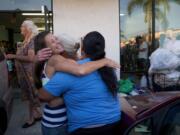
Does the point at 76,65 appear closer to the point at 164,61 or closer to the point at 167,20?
the point at 164,61

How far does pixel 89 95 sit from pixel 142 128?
0.51 metres

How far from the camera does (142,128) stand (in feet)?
10.9

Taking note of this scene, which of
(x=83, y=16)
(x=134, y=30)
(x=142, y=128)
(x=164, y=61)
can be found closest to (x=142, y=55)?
(x=134, y=30)

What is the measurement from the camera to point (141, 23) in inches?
401

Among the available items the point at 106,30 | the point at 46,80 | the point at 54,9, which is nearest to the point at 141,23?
the point at 106,30

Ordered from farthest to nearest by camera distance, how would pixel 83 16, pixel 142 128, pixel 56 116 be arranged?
1. pixel 83 16
2. pixel 56 116
3. pixel 142 128

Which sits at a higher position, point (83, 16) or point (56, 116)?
point (83, 16)

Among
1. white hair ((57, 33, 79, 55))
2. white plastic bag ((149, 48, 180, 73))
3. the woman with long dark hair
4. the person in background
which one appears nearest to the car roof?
the woman with long dark hair

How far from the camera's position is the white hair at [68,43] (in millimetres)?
3646

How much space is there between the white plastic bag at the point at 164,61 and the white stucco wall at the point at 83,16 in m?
2.81

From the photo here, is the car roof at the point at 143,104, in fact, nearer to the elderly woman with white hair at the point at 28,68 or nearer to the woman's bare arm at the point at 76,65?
the woman's bare arm at the point at 76,65

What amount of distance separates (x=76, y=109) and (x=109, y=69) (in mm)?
442

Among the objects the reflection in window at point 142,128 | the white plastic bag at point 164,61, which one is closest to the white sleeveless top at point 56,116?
the reflection in window at point 142,128

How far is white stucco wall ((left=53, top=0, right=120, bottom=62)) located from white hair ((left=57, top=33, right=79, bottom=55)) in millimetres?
5973
